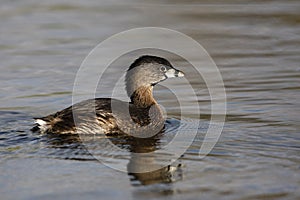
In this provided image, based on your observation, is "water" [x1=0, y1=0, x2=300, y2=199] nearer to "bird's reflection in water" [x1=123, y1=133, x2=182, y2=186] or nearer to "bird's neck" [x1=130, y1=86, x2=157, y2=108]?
"bird's reflection in water" [x1=123, y1=133, x2=182, y2=186]

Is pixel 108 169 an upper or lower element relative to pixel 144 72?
lower

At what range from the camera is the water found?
22.4 ft

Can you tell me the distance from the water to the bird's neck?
18.0 inches

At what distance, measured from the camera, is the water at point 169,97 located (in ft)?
22.4

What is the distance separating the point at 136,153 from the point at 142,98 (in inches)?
69.2

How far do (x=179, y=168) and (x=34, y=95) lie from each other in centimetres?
393

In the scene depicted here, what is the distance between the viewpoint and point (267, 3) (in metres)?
15.4

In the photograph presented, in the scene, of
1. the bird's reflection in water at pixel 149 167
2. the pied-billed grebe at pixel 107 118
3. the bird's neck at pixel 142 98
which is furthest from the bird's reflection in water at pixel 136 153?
the bird's neck at pixel 142 98

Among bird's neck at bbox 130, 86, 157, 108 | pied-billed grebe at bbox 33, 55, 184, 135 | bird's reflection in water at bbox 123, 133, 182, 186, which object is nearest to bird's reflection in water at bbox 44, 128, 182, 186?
bird's reflection in water at bbox 123, 133, 182, 186

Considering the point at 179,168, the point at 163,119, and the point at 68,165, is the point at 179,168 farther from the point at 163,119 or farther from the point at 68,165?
the point at 163,119

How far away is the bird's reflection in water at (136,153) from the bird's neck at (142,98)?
0.87m

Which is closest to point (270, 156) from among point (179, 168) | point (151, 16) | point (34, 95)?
point (179, 168)

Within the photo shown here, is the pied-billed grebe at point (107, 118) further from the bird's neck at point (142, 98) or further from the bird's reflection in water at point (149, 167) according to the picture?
the bird's reflection in water at point (149, 167)

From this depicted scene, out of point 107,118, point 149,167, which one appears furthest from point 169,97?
point 149,167
